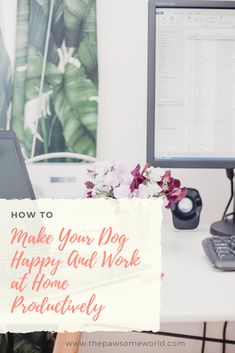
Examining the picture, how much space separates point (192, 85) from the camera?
1009 mm

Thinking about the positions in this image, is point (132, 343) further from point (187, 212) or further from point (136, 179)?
point (136, 179)

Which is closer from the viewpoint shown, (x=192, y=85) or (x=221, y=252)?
(x=221, y=252)

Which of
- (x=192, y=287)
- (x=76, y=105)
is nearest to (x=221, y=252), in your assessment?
(x=192, y=287)

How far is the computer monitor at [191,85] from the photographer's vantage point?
99 cm

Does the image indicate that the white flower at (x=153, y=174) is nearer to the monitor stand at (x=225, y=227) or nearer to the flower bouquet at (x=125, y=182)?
the flower bouquet at (x=125, y=182)

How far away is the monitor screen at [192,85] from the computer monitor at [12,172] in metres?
0.30

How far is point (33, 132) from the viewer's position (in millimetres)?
1159

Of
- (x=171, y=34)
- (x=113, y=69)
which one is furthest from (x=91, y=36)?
(x=171, y=34)

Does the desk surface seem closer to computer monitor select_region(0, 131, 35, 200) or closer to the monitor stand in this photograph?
the monitor stand

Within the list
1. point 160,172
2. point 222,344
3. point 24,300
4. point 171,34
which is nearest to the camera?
point 24,300

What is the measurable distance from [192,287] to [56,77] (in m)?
0.67

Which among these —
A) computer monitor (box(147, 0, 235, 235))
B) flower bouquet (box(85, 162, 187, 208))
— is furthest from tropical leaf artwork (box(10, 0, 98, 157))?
flower bouquet (box(85, 162, 187, 208))

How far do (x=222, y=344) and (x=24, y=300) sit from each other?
2.82 ft

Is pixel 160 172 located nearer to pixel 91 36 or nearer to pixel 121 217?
pixel 121 217
